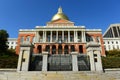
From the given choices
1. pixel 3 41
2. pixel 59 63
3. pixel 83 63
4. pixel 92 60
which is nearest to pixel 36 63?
pixel 59 63

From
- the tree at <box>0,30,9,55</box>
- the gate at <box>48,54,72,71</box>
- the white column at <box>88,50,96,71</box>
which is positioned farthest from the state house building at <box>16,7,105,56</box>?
the white column at <box>88,50,96,71</box>

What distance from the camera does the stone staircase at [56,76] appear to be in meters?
14.1

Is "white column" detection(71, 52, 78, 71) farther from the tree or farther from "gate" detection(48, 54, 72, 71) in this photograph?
the tree

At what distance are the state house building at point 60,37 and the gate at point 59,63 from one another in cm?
3811

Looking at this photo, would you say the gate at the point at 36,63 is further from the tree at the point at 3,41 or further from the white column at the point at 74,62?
the tree at the point at 3,41

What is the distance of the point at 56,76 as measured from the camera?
14227 millimetres

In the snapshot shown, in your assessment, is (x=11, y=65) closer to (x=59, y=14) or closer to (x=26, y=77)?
(x=26, y=77)

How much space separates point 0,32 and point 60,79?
34519 millimetres

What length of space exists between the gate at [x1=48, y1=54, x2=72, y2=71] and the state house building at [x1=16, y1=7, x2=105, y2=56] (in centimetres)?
3811

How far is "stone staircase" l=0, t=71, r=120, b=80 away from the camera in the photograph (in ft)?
46.2

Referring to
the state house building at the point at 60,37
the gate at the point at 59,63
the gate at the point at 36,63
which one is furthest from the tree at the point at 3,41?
the gate at the point at 59,63

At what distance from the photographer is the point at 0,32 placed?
43625 millimetres

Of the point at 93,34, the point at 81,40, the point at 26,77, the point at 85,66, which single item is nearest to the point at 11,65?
the point at 26,77

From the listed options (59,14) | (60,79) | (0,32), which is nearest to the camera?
(60,79)
